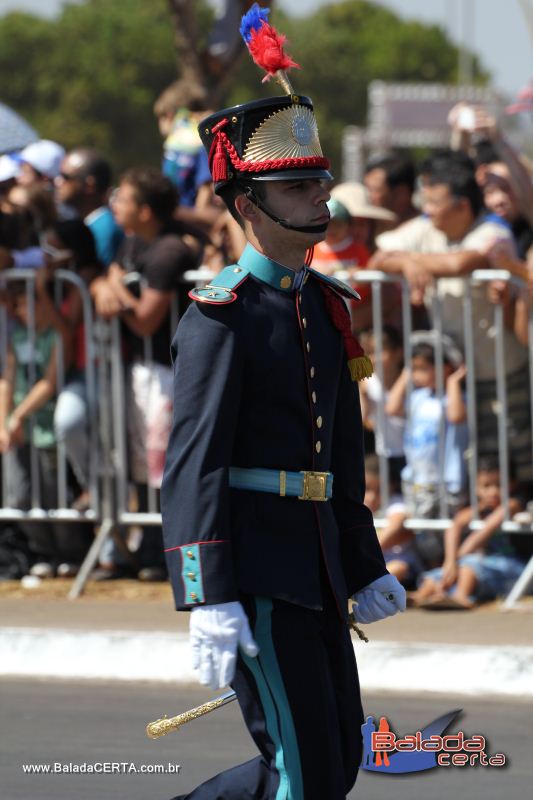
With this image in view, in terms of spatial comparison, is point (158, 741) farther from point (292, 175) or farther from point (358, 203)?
point (358, 203)

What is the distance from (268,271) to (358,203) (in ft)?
17.2

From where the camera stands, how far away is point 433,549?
8.06m

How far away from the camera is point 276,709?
12.5 ft

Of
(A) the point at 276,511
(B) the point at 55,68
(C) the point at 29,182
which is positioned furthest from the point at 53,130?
(A) the point at 276,511

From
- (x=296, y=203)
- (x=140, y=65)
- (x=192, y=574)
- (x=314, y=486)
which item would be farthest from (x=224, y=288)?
(x=140, y=65)

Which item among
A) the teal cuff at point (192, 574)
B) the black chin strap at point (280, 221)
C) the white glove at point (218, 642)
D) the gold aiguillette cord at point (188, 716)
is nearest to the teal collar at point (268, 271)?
the black chin strap at point (280, 221)

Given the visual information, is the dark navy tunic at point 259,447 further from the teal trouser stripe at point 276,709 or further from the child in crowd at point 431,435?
the child in crowd at point 431,435

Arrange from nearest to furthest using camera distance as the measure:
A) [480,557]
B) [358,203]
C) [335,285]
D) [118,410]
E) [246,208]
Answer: [246,208] < [335,285] < [480,557] < [118,410] < [358,203]

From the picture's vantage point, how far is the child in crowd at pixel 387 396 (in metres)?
8.12

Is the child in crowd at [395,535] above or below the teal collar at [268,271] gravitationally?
below

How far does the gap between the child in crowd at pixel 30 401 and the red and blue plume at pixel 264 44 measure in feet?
14.2

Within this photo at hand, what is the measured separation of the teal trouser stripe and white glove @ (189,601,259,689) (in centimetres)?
12

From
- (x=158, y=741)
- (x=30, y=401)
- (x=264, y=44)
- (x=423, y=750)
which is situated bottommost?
(x=158, y=741)

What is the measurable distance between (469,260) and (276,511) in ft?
13.5
